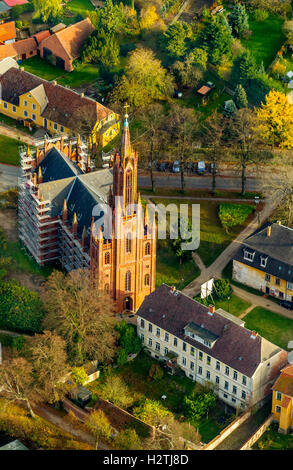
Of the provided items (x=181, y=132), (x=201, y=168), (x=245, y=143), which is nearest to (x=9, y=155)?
(x=181, y=132)

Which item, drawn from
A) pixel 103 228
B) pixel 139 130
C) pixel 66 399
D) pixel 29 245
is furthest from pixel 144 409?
pixel 139 130

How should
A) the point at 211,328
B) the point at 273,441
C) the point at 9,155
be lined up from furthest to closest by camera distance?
the point at 9,155
the point at 211,328
the point at 273,441

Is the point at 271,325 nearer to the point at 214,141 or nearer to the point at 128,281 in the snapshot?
the point at 128,281

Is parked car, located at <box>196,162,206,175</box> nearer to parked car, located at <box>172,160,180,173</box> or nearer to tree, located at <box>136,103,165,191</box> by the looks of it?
parked car, located at <box>172,160,180,173</box>

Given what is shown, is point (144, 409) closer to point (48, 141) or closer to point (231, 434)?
point (231, 434)

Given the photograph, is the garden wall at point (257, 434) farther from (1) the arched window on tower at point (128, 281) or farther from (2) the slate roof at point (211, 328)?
(1) the arched window on tower at point (128, 281)
